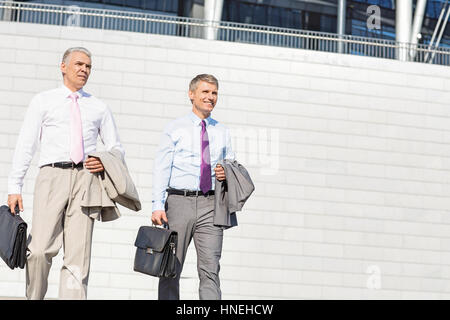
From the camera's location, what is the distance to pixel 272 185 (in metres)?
14.6

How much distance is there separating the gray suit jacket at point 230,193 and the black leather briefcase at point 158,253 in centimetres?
43

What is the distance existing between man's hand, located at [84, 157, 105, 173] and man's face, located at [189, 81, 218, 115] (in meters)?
1.23

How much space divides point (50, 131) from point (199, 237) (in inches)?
60.4

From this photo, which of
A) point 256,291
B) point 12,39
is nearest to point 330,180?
point 256,291

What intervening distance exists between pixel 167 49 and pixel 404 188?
5882 millimetres

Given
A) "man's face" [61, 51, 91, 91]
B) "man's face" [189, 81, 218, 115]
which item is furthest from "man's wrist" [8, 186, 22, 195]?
"man's face" [189, 81, 218, 115]

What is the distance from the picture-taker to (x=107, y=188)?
5484 mm

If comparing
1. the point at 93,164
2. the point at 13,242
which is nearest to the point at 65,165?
the point at 93,164

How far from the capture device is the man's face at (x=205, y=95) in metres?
6.25

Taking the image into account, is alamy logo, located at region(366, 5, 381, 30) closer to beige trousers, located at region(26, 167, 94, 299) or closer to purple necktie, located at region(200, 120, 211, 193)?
purple necktie, located at region(200, 120, 211, 193)

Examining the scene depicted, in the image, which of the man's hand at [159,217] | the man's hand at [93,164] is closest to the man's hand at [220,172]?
the man's hand at [159,217]

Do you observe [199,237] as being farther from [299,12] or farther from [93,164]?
[299,12]

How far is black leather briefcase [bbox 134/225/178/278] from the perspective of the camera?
5.77m
